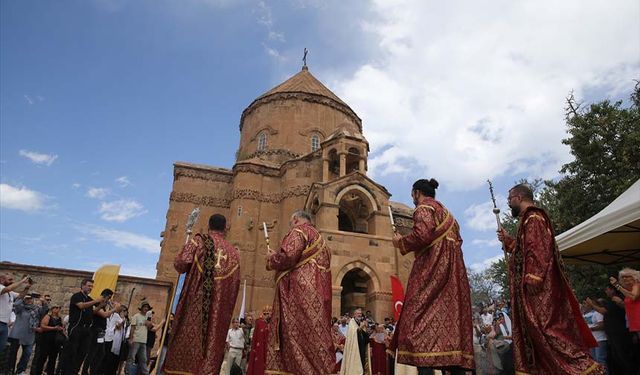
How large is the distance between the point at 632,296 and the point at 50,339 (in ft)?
35.1

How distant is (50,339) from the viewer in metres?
8.73

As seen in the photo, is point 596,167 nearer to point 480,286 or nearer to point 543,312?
point 543,312

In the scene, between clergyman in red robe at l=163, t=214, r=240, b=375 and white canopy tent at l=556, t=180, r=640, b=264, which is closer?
clergyman in red robe at l=163, t=214, r=240, b=375

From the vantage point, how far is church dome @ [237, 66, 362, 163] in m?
27.5

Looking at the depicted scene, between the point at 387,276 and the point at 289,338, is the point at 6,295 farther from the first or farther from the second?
the point at 387,276

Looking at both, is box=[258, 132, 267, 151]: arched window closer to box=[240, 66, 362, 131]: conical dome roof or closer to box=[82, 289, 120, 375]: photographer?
box=[240, 66, 362, 131]: conical dome roof

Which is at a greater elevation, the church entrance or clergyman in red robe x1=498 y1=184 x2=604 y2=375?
the church entrance

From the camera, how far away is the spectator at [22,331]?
8.77 m

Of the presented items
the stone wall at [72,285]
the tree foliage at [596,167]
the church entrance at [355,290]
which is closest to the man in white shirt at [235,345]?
the stone wall at [72,285]

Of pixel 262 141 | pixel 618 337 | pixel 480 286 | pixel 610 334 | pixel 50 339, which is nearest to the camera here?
pixel 618 337

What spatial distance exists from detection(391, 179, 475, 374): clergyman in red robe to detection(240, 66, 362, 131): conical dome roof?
24.5 m

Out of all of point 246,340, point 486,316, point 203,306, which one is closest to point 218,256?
point 203,306

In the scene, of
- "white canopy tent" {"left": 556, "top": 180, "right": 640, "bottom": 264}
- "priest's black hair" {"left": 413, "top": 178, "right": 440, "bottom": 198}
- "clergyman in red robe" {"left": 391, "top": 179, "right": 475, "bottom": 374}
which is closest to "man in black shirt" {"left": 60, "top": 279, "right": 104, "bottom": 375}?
"clergyman in red robe" {"left": 391, "top": 179, "right": 475, "bottom": 374}

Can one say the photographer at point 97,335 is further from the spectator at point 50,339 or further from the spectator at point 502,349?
the spectator at point 502,349
